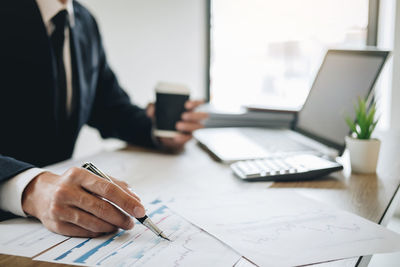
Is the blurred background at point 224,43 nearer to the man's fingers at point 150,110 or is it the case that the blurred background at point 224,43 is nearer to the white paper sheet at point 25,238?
the man's fingers at point 150,110

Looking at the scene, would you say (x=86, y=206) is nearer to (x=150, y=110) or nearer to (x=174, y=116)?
(x=174, y=116)

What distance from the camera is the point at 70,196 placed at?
1.75ft

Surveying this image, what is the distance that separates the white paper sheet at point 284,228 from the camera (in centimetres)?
48

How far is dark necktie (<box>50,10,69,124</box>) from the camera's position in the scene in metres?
1.07

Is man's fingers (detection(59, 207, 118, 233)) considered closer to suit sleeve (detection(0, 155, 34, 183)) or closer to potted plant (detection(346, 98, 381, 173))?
suit sleeve (detection(0, 155, 34, 183))

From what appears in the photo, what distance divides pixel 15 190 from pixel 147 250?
264mm

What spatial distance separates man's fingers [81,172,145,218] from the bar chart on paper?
4 centimetres

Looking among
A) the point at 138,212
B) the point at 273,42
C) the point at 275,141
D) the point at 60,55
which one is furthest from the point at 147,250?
the point at 273,42

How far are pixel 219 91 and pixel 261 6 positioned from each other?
0.51 meters

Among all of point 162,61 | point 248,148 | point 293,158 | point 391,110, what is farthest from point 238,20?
point 293,158

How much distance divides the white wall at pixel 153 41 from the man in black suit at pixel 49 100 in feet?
2.55

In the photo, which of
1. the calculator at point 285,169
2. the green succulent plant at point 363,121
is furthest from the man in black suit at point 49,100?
the green succulent plant at point 363,121

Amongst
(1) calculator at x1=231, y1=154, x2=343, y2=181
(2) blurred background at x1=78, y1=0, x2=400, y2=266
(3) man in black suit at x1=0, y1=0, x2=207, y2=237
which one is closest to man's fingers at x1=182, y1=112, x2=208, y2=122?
(3) man in black suit at x1=0, y1=0, x2=207, y2=237

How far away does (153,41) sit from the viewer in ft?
7.06
